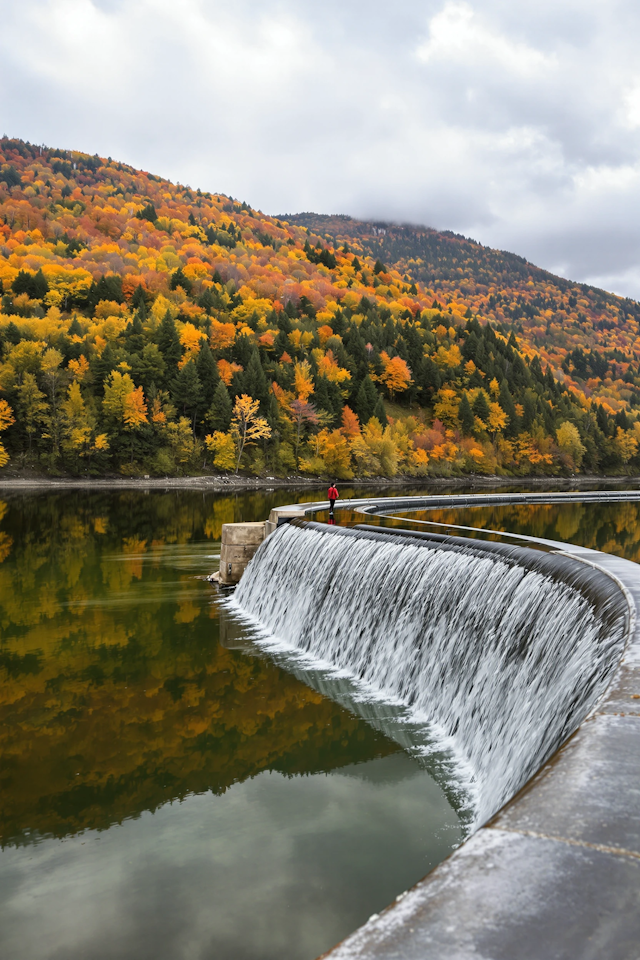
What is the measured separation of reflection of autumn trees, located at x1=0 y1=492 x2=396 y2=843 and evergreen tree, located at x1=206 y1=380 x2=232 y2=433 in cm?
7273

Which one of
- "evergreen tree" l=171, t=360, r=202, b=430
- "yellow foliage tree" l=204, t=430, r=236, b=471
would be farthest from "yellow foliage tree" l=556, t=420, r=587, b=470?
"evergreen tree" l=171, t=360, r=202, b=430

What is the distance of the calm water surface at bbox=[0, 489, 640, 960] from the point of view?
22.5 feet

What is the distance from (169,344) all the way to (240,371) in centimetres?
1153

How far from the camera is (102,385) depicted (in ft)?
310

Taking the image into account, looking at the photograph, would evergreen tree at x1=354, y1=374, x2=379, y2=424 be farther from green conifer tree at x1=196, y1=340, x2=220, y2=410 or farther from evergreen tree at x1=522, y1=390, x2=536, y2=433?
evergreen tree at x1=522, y1=390, x2=536, y2=433

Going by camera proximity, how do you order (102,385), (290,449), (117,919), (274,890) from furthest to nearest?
1. (290,449)
2. (102,385)
3. (274,890)
4. (117,919)

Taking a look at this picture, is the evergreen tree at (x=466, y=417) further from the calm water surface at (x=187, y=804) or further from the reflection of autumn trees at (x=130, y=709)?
the calm water surface at (x=187, y=804)

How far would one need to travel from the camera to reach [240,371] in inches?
4126

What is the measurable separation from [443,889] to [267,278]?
156m

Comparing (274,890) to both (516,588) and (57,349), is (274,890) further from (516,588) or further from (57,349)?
(57,349)

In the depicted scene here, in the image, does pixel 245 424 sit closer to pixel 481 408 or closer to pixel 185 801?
pixel 481 408

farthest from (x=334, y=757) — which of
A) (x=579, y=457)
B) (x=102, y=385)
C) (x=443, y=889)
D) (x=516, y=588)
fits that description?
(x=579, y=457)

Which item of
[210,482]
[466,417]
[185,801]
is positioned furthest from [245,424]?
[185,801]

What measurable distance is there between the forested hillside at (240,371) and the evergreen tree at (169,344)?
29 cm
